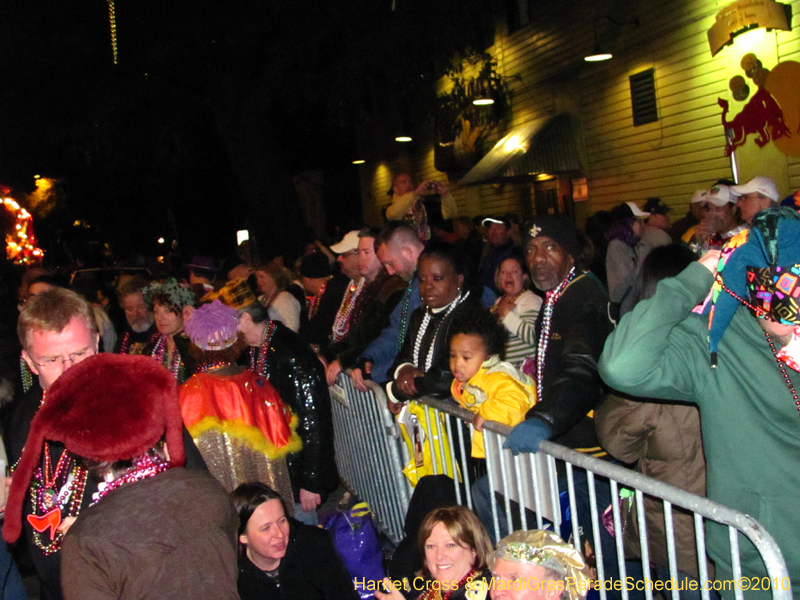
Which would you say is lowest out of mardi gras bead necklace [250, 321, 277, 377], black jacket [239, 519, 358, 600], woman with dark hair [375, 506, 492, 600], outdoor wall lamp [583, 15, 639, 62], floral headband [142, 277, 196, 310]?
black jacket [239, 519, 358, 600]

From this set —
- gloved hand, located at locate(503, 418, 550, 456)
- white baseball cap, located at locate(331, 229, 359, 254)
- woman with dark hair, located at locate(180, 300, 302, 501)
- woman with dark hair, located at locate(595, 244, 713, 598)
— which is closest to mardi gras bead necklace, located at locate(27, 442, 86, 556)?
woman with dark hair, located at locate(180, 300, 302, 501)

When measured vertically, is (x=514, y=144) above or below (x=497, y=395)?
above

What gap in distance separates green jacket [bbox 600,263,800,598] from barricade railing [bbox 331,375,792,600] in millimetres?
→ 146

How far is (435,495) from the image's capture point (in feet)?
13.6

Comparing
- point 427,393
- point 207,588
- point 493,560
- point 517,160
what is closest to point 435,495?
point 427,393

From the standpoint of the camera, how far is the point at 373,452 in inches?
216

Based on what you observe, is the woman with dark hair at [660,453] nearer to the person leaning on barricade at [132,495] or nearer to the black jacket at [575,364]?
the black jacket at [575,364]

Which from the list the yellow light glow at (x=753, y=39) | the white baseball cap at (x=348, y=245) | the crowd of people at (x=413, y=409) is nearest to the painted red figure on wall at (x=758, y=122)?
the yellow light glow at (x=753, y=39)

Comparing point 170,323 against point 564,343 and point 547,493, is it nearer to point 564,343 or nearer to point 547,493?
point 564,343

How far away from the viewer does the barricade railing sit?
2.46m

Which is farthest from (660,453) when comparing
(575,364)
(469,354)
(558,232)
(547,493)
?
(558,232)

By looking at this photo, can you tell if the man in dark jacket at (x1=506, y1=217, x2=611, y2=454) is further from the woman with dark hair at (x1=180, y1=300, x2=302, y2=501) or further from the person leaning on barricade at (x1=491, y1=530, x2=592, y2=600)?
the woman with dark hair at (x1=180, y1=300, x2=302, y2=501)

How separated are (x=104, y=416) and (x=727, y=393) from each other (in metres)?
2.15

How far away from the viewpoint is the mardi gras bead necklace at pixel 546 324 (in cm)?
401
